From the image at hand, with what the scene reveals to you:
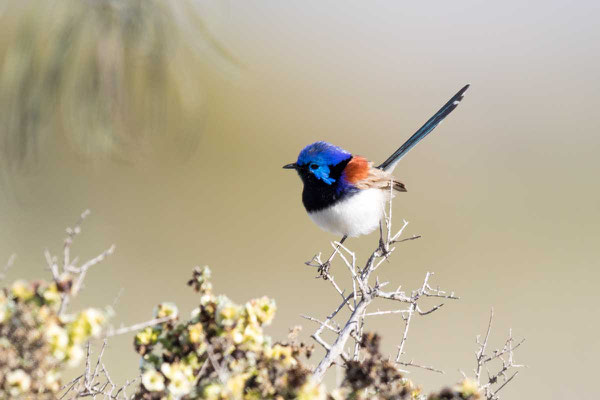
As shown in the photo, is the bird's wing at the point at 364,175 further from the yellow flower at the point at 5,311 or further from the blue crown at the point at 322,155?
the yellow flower at the point at 5,311

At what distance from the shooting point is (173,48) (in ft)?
10.7

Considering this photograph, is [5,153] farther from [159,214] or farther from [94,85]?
[159,214]

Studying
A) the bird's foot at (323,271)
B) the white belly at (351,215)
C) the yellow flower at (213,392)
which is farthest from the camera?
the white belly at (351,215)

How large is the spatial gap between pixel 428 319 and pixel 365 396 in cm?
848

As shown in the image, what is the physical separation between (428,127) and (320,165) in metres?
0.93

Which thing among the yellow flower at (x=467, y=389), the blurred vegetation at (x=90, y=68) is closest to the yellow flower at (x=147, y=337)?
the yellow flower at (x=467, y=389)

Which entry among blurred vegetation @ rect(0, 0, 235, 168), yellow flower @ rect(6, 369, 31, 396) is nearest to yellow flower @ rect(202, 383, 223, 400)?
yellow flower @ rect(6, 369, 31, 396)

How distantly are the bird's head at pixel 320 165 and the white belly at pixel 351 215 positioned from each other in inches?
5.9

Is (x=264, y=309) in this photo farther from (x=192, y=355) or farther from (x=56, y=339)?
(x=56, y=339)

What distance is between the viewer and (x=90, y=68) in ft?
10.3

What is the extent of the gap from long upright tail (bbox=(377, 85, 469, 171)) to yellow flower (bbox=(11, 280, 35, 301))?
10.4ft

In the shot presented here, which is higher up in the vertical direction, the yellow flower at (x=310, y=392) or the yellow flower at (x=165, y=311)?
the yellow flower at (x=165, y=311)

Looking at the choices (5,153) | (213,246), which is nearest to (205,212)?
(213,246)

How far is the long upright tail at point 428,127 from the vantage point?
164 inches
